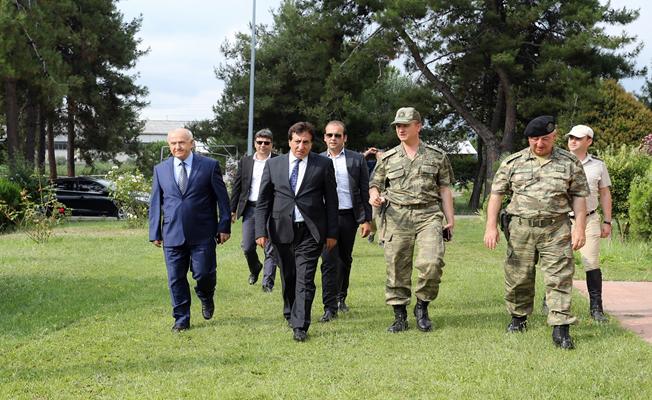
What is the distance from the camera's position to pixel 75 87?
35281mm

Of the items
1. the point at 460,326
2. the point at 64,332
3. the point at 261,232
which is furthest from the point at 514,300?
the point at 64,332

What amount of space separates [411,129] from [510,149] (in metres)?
23.8

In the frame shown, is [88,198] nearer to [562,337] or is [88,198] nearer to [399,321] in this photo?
[399,321]

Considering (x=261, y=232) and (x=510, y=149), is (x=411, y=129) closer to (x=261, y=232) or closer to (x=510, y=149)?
(x=261, y=232)

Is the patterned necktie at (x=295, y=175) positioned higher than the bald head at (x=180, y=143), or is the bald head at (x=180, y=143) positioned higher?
the bald head at (x=180, y=143)

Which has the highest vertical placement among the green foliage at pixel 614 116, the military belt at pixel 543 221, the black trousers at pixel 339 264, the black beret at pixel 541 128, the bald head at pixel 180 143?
the green foliage at pixel 614 116

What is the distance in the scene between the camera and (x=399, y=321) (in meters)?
7.46

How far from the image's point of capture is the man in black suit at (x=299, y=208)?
730cm

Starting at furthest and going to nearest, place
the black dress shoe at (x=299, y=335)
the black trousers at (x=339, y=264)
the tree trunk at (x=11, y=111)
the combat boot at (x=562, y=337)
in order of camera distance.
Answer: the tree trunk at (x=11, y=111) < the black trousers at (x=339, y=264) < the black dress shoe at (x=299, y=335) < the combat boot at (x=562, y=337)

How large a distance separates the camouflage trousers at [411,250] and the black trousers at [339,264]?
2.37 ft

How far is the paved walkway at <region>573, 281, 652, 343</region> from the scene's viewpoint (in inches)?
301

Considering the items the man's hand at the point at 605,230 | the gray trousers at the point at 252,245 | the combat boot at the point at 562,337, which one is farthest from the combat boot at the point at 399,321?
the gray trousers at the point at 252,245

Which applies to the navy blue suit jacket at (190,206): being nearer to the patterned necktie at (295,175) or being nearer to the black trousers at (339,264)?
the patterned necktie at (295,175)

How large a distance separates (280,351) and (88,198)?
2333 cm
